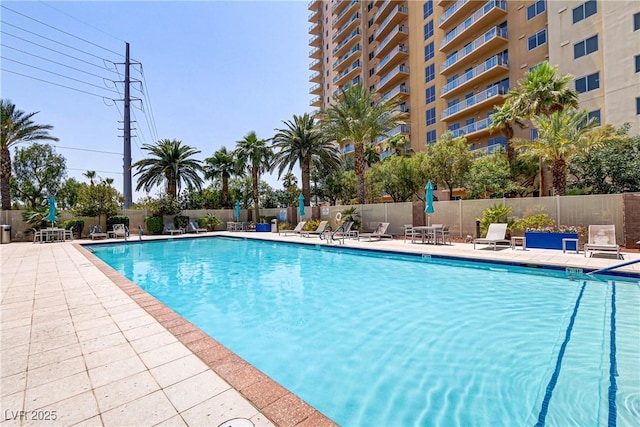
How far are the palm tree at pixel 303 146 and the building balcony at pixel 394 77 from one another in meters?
18.7

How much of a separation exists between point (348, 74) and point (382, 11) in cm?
957

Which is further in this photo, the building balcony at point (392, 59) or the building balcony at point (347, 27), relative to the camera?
the building balcony at point (347, 27)

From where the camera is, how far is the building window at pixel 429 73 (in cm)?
3412

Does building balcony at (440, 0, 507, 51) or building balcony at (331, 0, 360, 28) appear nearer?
building balcony at (440, 0, 507, 51)

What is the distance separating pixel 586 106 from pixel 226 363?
86.0 feet

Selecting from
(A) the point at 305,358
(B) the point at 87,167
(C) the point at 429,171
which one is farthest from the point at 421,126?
(B) the point at 87,167

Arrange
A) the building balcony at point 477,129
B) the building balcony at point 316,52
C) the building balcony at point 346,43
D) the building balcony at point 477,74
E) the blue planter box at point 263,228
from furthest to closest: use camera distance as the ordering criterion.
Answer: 1. the building balcony at point 316,52
2. the building balcony at point 346,43
3. the building balcony at point 477,129
4. the building balcony at point 477,74
5. the blue planter box at point 263,228

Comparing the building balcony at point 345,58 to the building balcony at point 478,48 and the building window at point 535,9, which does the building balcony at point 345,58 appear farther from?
the building window at point 535,9

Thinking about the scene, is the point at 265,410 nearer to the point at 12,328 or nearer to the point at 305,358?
the point at 305,358

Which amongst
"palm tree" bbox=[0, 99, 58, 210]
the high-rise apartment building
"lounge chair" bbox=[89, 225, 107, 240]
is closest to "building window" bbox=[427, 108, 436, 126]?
the high-rise apartment building

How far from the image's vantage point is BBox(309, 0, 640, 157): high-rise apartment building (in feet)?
60.4

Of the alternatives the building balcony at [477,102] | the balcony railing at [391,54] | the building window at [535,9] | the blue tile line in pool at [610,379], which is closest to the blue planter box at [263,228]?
the building balcony at [477,102]

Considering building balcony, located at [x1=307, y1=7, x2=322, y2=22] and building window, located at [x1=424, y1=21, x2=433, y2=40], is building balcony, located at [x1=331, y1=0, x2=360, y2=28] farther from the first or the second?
building window, located at [x1=424, y1=21, x2=433, y2=40]

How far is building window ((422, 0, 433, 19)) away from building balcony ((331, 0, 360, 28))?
1437cm
